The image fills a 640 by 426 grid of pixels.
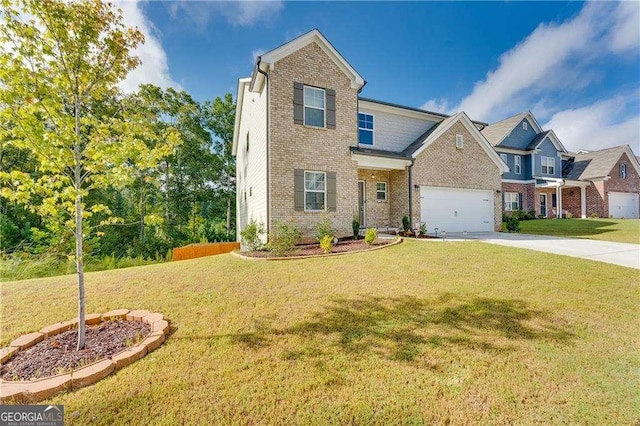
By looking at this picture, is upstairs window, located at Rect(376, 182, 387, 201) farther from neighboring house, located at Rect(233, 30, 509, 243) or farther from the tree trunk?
the tree trunk

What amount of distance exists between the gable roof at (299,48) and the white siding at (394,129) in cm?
245

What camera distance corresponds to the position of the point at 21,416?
259 cm

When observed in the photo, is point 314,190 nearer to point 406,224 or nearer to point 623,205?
point 406,224

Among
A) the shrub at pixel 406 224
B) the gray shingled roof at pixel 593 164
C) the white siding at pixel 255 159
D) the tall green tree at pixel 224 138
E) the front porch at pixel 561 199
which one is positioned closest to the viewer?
the white siding at pixel 255 159

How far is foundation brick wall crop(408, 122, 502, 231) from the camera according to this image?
13.6 metres

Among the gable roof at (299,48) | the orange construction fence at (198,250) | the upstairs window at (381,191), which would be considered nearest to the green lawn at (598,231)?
the upstairs window at (381,191)

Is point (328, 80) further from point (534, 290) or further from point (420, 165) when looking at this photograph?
point (534, 290)

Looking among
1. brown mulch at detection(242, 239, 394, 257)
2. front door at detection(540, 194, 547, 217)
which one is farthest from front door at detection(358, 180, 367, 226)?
front door at detection(540, 194, 547, 217)

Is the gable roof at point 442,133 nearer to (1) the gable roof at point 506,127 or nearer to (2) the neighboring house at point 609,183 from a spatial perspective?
(1) the gable roof at point 506,127

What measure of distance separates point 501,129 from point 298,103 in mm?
23369

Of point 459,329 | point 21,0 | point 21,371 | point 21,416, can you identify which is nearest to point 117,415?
point 21,416

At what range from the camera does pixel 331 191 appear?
35.9ft

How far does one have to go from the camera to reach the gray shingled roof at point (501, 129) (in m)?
24.3

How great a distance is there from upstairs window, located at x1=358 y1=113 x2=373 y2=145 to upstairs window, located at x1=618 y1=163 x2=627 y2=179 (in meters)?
28.0
